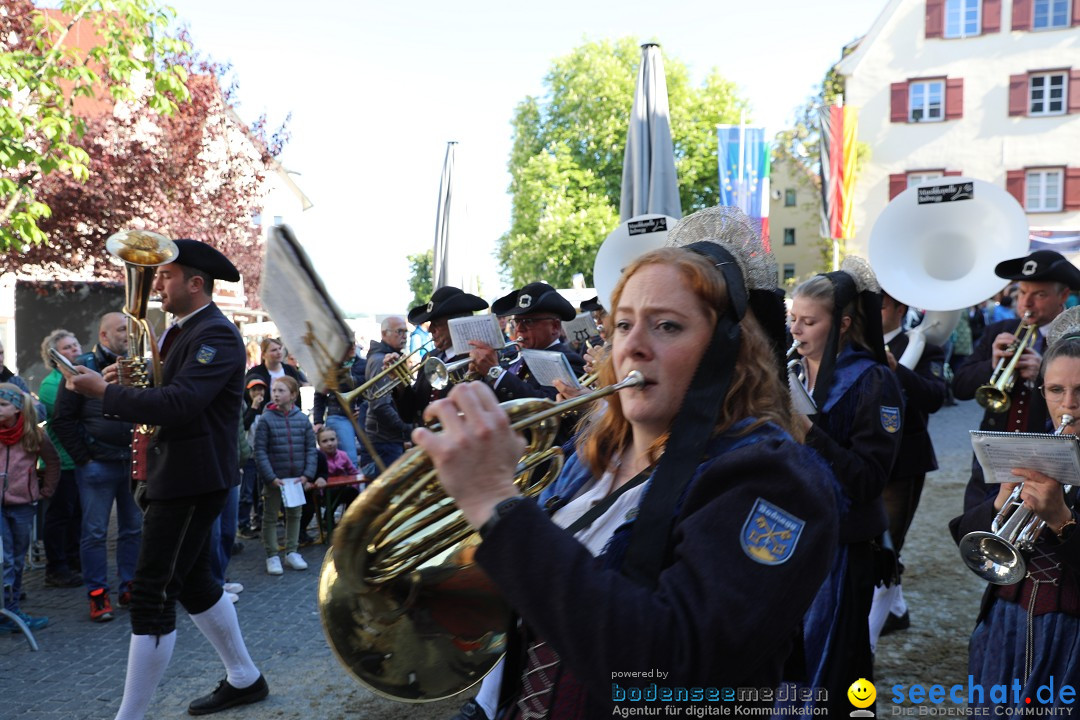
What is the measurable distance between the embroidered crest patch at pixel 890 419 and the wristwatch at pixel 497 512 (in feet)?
8.97

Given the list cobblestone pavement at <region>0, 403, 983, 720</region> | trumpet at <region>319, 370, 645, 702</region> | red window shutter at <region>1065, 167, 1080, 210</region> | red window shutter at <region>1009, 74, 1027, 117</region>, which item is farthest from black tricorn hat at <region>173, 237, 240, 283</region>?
red window shutter at <region>1009, 74, 1027, 117</region>

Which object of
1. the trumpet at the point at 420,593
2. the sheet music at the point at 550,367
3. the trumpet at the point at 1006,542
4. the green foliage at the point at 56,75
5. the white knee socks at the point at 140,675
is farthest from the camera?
the green foliage at the point at 56,75

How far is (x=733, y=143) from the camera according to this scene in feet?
66.8

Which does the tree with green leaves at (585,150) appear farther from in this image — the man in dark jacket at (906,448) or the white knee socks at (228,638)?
the white knee socks at (228,638)

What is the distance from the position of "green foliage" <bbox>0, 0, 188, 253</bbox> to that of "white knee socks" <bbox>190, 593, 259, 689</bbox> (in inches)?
172

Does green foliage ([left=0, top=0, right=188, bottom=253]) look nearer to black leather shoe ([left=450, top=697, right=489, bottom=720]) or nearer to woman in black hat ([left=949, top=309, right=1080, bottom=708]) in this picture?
black leather shoe ([left=450, top=697, right=489, bottom=720])

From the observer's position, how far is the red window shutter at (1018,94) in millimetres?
26625

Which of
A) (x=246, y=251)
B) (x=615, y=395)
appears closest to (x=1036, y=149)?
(x=246, y=251)

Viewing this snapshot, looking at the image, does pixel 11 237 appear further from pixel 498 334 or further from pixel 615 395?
pixel 615 395

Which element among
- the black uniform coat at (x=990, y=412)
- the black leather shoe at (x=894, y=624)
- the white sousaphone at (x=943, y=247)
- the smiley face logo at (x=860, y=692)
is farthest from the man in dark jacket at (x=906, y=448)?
the smiley face logo at (x=860, y=692)

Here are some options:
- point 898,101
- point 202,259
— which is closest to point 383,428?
point 202,259

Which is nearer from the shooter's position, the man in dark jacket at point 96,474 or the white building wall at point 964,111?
the man in dark jacket at point 96,474

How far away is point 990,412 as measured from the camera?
432 cm

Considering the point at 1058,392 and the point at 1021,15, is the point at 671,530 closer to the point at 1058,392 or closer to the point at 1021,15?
the point at 1058,392
